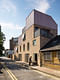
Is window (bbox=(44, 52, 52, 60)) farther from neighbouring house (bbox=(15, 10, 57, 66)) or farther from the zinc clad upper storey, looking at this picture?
the zinc clad upper storey

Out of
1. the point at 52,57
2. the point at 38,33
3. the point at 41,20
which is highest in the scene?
the point at 41,20

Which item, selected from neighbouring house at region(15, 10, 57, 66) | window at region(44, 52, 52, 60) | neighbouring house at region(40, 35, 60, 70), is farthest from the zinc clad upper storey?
window at region(44, 52, 52, 60)

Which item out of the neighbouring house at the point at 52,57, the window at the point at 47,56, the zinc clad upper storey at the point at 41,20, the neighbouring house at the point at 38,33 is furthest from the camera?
the zinc clad upper storey at the point at 41,20

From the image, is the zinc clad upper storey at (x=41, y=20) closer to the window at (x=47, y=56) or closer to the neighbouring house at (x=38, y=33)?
the neighbouring house at (x=38, y=33)

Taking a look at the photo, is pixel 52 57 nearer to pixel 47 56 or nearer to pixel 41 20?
pixel 47 56

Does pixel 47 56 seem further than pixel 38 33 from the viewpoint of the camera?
No

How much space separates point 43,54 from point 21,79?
373 inches

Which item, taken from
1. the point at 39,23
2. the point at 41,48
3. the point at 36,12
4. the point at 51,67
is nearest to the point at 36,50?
the point at 41,48

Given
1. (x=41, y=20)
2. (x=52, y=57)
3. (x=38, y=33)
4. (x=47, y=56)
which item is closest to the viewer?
(x=52, y=57)

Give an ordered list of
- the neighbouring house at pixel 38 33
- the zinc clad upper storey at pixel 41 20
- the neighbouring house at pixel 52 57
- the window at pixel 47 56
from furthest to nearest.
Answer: the zinc clad upper storey at pixel 41 20 → the neighbouring house at pixel 38 33 → the window at pixel 47 56 → the neighbouring house at pixel 52 57

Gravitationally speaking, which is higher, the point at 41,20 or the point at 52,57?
the point at 41,20

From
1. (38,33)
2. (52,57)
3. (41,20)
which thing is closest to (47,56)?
(52,57)

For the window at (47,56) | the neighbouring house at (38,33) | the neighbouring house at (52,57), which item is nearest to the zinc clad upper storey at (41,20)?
the neighbouring house at (38,33)

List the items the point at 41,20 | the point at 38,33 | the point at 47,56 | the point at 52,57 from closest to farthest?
the point at 52,57, the point at 47,56, the point at 38,33, the point at 41,20
